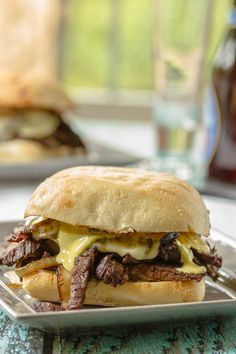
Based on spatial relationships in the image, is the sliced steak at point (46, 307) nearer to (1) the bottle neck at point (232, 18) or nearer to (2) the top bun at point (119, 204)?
(2) the top bun at point (119, 204)

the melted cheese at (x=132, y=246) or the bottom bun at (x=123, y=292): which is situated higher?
the melted cheese at (x=132, y=246)

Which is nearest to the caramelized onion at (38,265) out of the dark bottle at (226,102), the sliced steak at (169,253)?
the sliced steak at (169,253)

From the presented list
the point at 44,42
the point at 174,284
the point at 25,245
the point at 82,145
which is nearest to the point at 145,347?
the point at 174,284

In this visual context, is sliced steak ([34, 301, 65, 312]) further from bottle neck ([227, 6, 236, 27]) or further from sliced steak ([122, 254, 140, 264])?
bottle neck ([227, 6, 236, 27])

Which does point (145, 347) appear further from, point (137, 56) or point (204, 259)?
point (137, 56)

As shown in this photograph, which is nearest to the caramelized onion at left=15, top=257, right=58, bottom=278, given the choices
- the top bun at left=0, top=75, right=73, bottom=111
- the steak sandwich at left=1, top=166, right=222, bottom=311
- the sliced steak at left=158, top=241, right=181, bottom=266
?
the steak sandwich at left=1, top=166, right=222, bottom=311
